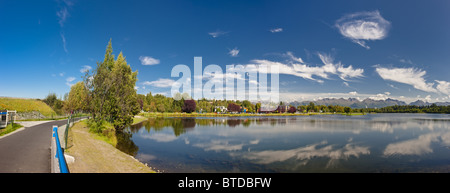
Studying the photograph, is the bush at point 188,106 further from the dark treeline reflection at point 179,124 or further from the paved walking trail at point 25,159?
the paved walking trail at point 25,159

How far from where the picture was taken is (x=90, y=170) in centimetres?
1092

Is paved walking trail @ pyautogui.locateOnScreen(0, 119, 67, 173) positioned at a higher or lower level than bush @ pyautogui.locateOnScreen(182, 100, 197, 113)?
lower

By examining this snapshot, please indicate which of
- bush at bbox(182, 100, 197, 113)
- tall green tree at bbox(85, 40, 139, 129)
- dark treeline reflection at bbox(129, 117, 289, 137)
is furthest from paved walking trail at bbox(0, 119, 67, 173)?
bush at bbox(182, 100, 197, 113)

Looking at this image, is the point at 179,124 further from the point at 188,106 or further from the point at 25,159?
the point at 188,106

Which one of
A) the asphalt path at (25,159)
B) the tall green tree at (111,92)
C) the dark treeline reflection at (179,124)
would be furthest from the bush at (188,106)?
the asphalt path at (25,159)

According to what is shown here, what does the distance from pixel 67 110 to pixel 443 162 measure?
85.8 m

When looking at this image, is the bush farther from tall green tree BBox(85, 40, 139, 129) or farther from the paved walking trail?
the paved walking trail

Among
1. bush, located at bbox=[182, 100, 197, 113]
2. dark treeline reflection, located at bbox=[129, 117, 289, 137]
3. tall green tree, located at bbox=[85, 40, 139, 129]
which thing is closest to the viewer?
tall green tree, located at bbox=[85, 40, 139, 129]

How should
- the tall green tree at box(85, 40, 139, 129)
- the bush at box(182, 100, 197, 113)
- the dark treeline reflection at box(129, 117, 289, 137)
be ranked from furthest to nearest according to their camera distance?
the bush at box(182, 100, 197, 113)
the dark treeline reflection at box(129, 117, 289, 137)
the tall green tree at box(85, 40, 139, 129)

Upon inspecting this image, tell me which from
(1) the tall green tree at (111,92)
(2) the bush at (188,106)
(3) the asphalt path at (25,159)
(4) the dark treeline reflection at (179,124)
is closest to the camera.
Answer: (3) the asphalt path at (25,159)
